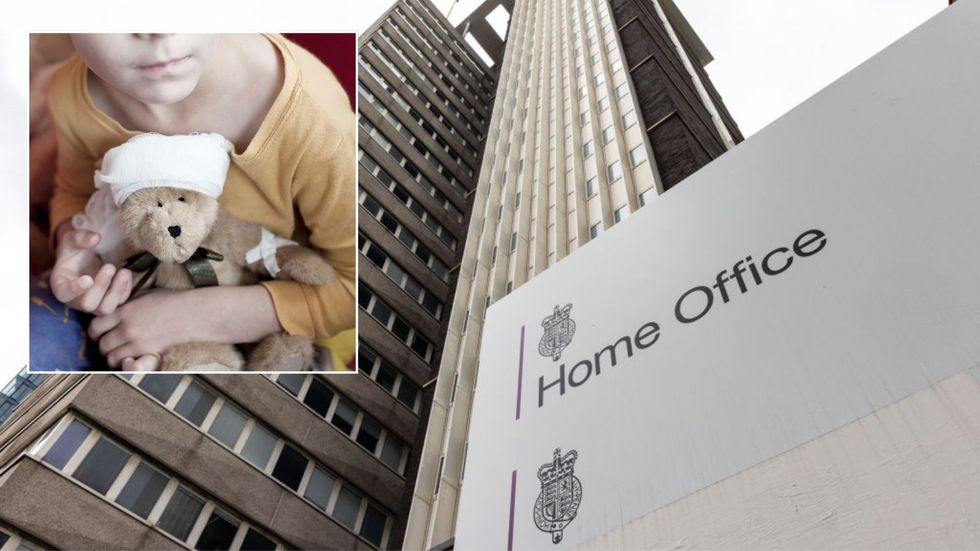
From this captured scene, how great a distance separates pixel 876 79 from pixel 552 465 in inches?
227

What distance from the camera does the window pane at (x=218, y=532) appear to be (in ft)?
53.7

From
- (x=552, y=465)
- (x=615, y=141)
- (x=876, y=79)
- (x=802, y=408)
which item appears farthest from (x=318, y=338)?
(x=615, y=141)

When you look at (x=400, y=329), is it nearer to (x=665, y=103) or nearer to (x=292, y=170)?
(x=665, y=103)

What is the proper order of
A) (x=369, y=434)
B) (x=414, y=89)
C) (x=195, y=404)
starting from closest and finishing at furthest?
(x=195, y=404) → (x=369, y=434) → (x=414, y=89)

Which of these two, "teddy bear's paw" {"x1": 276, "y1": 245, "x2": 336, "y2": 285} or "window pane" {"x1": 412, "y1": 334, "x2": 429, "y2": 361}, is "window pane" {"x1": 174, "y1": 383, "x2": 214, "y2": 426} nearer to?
"window pane" {"x1": 412, "y1": 334, "x2": 429, "y2": 361}

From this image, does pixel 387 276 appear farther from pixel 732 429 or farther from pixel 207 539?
pixel 732 429

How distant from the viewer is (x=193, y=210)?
6582 mm

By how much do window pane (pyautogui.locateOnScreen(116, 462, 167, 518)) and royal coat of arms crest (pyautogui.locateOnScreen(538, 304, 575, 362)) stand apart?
12.1m

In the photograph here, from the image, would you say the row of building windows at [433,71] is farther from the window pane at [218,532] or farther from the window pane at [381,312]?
the window pane at [218,532]

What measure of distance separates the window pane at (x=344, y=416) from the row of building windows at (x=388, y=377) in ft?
6.18

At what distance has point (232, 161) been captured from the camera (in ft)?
22.1

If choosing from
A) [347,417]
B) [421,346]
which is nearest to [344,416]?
[347,417]

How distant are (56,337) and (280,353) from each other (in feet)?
7.27

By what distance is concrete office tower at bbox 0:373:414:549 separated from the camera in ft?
46.3
